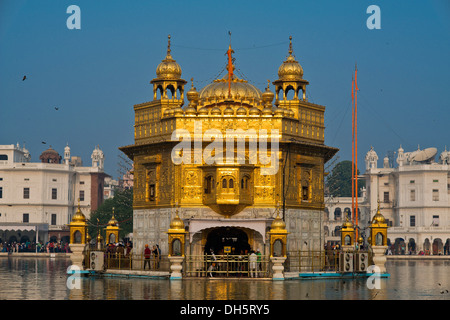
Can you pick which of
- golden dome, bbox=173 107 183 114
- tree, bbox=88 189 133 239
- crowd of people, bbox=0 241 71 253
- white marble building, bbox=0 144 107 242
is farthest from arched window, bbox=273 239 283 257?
white marble building, bbox=0 144 107 242

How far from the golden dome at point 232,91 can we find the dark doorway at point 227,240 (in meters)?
5.50

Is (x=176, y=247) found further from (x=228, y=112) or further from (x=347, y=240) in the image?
(x=347, y=240)

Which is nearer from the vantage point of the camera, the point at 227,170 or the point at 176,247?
the point at 176,247

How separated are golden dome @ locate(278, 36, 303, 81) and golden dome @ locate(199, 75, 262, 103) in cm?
129

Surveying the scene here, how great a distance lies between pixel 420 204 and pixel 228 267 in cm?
7147

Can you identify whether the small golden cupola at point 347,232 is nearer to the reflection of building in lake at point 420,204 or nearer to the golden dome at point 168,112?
the golden dome at point 168,112

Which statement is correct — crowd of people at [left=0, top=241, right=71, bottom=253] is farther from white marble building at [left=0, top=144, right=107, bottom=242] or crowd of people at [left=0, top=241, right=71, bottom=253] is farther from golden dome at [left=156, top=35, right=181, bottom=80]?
golden dome at [left=156, top=35, right=181, bottom=80]

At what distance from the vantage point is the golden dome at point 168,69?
37375 mm

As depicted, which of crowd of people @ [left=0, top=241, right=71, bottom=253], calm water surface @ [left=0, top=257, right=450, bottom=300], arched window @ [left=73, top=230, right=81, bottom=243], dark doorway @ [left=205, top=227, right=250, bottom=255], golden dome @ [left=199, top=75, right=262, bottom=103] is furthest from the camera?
crowd of people @ [left=0, top=241, right=71, bottom=253]

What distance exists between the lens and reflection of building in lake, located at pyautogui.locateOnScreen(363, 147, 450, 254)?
314ft

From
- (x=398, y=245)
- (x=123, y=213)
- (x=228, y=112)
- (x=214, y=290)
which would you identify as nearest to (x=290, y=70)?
(x=228, y=112)

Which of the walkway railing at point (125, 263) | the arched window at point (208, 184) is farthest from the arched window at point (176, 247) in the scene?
the arched window at point (208, 184)

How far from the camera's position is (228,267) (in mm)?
30953
